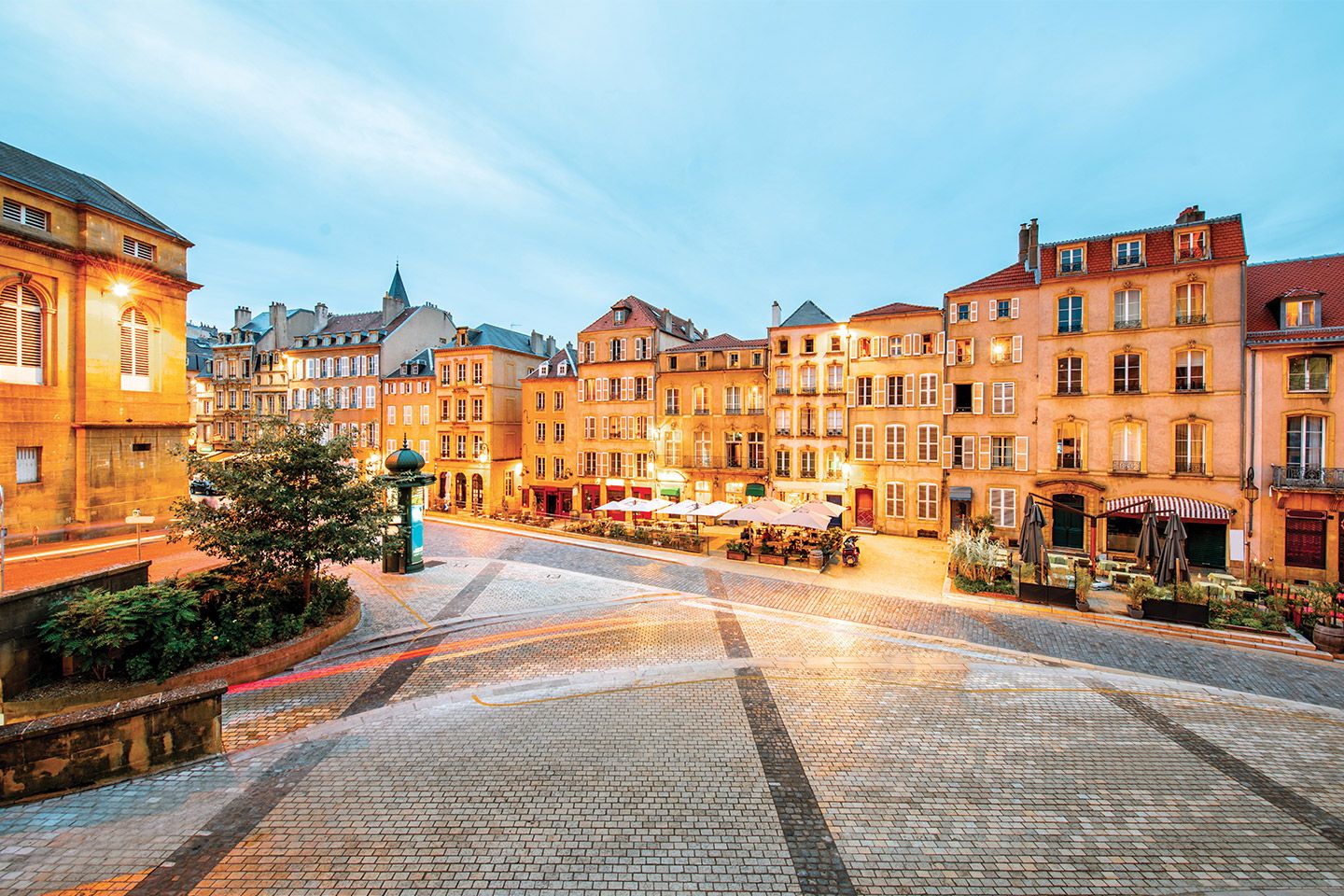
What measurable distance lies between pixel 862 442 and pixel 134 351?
34.2 meters

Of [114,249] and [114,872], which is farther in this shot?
[114,249]

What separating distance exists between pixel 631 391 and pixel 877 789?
32.3 metres

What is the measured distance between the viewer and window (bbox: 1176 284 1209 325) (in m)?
24.9

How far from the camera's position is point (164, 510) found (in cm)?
2336

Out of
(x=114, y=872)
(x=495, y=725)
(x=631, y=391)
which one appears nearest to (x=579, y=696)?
(x=495, y=725)

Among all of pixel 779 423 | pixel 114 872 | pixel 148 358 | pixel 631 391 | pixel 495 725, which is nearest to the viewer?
pixel 114 872

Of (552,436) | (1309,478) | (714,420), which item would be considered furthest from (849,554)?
(552,436)

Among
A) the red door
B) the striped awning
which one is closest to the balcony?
the striped awning

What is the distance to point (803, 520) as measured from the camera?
73.3 feet

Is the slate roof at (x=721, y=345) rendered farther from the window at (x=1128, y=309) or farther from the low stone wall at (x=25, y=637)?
the low stone wall at (x=25, y=637)

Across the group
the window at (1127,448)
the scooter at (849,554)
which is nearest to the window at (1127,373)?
the window at (1127,448)

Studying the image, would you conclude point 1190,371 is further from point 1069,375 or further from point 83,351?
point 83,351

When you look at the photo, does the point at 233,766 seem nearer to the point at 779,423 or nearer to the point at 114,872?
Answer: the point at 114,872

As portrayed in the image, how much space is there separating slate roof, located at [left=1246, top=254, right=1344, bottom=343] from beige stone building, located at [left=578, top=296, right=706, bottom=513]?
92.9 feet
